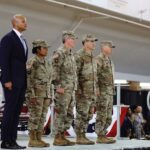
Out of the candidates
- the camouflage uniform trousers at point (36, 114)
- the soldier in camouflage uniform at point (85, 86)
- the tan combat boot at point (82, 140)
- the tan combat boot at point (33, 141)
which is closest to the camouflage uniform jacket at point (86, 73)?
the soldier in camouflage uniform at point (85, 86)

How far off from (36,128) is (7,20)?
428cm

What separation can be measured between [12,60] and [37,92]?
79 cm

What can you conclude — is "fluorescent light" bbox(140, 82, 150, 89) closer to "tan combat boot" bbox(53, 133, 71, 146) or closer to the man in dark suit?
"tan combat boot" bbox(53, 133, 71, 146)

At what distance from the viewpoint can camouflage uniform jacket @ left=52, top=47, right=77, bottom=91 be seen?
636 centimetres

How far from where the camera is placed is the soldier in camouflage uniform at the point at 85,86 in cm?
669

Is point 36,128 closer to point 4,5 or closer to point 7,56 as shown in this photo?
point 7,56

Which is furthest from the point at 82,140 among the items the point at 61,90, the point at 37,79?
the point at 37,79

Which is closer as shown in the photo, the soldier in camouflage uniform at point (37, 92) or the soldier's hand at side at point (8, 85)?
the soldier's hand at side at point (8, 85)

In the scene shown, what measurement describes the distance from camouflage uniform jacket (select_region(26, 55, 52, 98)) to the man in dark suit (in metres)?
0.55

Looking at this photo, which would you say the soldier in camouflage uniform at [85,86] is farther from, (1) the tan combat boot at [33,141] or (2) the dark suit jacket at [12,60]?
(2) the dark suit jacket at [12,60]

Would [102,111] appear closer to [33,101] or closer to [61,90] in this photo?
[61,90]

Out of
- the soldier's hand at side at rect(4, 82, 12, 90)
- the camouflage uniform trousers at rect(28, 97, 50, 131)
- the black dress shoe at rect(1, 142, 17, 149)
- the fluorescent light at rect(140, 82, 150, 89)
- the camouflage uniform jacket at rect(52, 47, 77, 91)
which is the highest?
the fluorescent light at rect(140, 82, 150, 89)

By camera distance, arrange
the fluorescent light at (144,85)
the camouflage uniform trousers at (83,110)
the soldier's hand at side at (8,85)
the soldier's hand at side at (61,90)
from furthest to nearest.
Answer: the fluorescent light at (144,85) < the camouflage uniform trousers at (83,110) < the soldier's hand at side at (61,90) < the soldier's hand at side at (8,85)

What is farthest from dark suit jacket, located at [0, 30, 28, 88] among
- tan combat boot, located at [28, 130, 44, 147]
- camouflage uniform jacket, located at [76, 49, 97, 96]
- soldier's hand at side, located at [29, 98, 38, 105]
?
camouflage uniform jacket, located at [76, 49, 97, 96]
